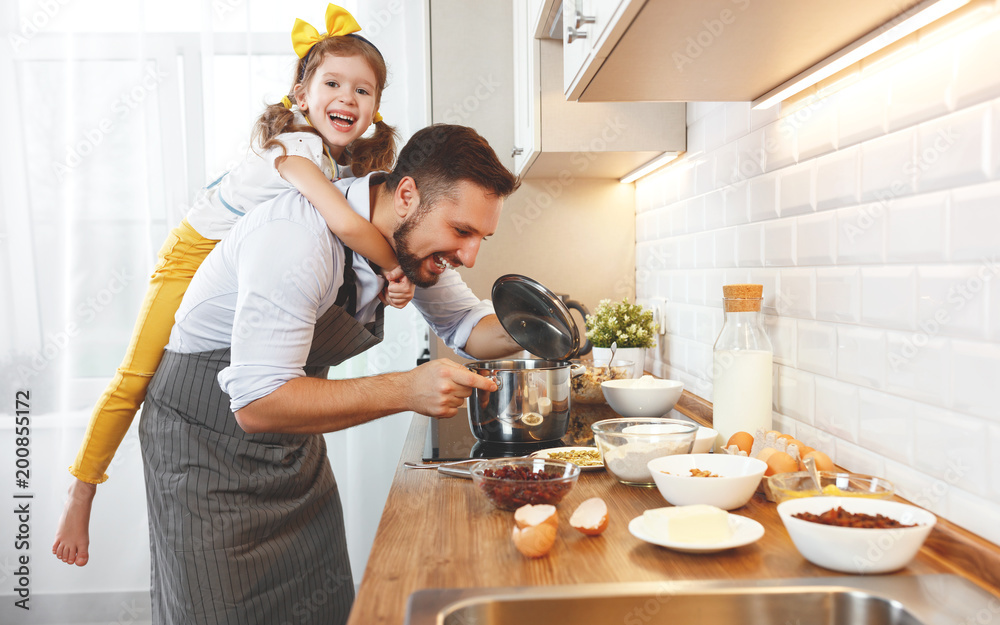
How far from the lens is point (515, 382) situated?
1.34 metres

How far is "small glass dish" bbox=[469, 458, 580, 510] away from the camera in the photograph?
3.25 feet

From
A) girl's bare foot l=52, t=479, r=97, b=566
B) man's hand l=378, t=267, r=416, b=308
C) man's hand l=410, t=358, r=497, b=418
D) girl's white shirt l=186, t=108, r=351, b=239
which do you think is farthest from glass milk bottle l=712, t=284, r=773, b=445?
girl's bare foot l=52, t=479, r=97, b=566

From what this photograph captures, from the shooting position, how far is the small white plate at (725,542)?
2.69ft

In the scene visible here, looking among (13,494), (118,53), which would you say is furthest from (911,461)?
(13,494)

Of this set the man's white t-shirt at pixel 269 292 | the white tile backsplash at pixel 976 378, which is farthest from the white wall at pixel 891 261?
the man's white t-shirt at pixel 269 292

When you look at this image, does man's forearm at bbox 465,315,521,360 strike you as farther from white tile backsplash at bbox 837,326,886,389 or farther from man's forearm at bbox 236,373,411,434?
white tile backsplash at bbox 837,326,886,389

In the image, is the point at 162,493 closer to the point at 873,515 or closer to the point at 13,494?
the point at 873,515

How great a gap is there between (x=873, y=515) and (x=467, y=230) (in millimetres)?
860

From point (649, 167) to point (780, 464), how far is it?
125cm

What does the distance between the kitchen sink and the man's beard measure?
818mm

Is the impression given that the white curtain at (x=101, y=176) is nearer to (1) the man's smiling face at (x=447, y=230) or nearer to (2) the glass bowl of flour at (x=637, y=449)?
(1) the man's smiling face at (x=447, y=230)

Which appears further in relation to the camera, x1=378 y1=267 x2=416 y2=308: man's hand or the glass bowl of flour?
x1=378 y1=267 x2=416 y2=308: man's hand

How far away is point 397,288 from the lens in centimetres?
150

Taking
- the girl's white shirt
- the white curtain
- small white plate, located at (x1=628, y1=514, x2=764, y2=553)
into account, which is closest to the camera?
small white plate, located at (x1=628, y1=514, x2=764, y2=553)
